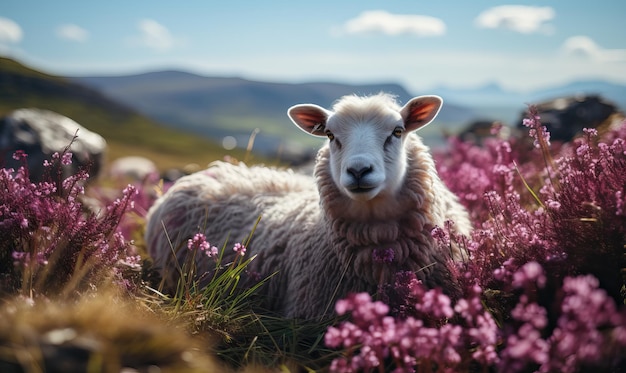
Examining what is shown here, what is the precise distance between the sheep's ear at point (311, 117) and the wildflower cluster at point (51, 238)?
5.54 ft

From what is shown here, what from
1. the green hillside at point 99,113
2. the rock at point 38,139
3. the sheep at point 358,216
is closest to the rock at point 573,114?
the sheep at point 358,216

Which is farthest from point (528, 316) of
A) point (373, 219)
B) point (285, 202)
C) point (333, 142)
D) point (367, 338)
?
point (285, 202)

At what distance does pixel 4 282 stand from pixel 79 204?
639 millimetres

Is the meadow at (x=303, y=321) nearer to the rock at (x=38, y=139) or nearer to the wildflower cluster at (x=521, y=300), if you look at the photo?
the wildflower cluster at (x=521, y=300)

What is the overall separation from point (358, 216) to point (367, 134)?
625mm

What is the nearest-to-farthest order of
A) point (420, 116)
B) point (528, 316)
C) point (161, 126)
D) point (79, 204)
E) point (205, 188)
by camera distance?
point (528, 316), point (79, 204), point (420, 116), point (205, 188), point (161, 126)

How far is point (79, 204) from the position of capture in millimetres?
3197

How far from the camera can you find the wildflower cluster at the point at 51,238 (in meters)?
2.84

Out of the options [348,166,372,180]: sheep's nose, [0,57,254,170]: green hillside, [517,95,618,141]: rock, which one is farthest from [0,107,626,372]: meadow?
[0,57,254,170]: green hillside

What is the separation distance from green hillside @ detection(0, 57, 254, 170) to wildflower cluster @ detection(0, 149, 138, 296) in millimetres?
82265

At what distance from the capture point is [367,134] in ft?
12.3

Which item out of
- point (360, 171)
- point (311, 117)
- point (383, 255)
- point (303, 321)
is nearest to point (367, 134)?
point (360, 171)

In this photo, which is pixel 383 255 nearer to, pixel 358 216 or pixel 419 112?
pixel 358 216

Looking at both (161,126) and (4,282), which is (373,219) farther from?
(161,126)
